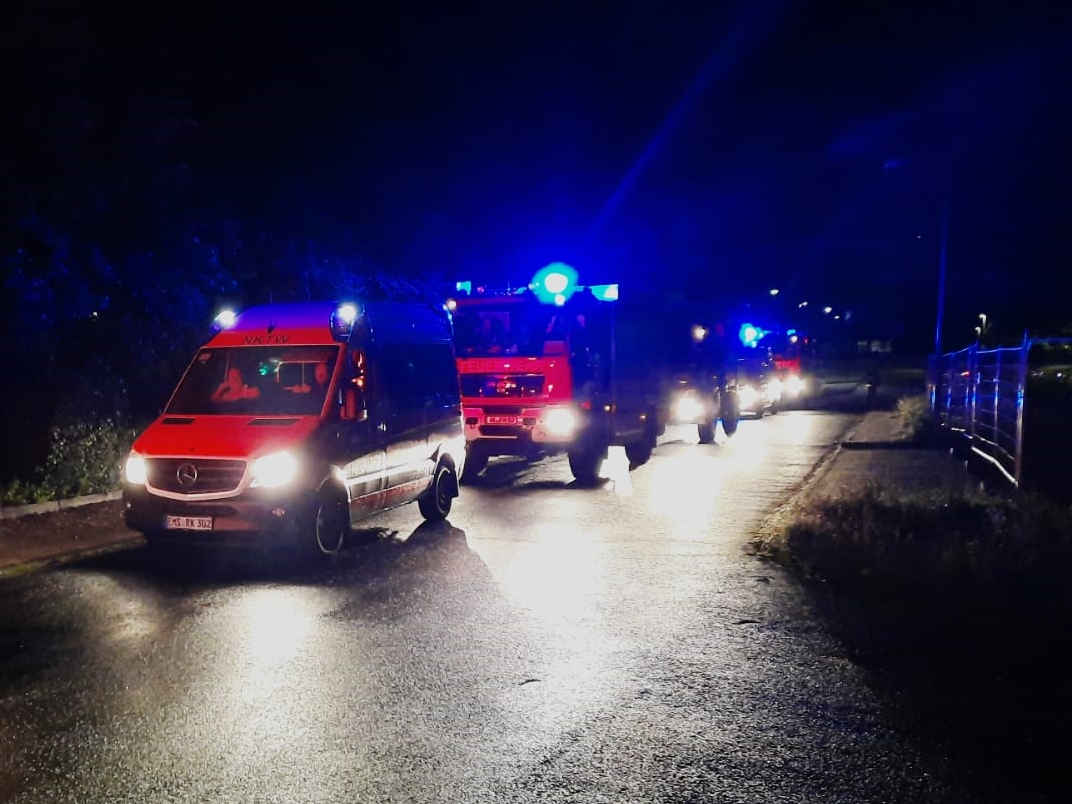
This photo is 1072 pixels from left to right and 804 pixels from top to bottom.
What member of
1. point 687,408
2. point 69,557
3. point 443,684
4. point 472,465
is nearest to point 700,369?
point 687,408

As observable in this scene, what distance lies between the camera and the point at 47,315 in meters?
13.6

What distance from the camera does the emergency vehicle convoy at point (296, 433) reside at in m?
8.43

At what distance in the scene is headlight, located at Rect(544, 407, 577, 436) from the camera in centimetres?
1377

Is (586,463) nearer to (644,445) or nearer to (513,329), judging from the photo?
(513,329)

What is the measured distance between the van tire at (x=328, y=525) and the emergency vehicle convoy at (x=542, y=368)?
5.01 metres

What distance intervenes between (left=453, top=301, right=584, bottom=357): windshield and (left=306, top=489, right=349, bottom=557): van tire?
17.2ft

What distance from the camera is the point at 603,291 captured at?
14461 mm

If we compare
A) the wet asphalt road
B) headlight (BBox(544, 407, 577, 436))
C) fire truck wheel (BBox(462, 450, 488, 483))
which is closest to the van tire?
the wet asphalt road

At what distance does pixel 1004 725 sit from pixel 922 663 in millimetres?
993

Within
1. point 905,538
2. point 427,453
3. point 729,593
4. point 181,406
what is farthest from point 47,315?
point 905,538

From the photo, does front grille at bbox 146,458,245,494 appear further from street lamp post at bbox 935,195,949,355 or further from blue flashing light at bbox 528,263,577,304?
street lamp post at bbox 935,195,949,355

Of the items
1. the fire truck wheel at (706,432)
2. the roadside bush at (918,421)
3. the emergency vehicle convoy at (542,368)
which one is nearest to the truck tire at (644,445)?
the emergency vehicle convoy at (542,368)

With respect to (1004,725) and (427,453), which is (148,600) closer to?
(427,453)

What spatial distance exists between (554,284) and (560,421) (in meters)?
1.93
